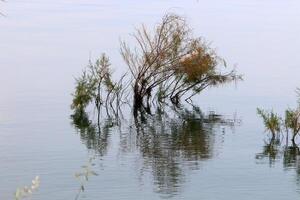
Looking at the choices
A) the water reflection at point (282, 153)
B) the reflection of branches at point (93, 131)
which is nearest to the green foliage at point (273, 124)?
the water reflection at point (282, 153)

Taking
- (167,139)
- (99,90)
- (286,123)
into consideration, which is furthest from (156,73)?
(286,123)

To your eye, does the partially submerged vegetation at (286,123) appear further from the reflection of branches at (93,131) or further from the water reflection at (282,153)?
the reflection of branches at (93,131)

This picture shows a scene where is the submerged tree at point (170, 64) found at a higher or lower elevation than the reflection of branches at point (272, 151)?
higher

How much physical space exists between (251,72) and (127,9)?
3263 centimetres

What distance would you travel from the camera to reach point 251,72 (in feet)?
152

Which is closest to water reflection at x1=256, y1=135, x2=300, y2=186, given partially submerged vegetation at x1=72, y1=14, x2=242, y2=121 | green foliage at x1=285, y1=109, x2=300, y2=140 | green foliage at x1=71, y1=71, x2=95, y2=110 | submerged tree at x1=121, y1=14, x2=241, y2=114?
green foliage at x1=285, y1=109, x2=300, y2=140

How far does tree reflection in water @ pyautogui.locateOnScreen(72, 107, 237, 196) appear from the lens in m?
24.4

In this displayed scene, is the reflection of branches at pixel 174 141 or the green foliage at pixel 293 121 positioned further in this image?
the green foliage at pixel 293 121

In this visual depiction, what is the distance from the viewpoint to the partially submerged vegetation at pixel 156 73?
126ft

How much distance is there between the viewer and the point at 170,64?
129 ft

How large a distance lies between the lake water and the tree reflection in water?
6 centimetres

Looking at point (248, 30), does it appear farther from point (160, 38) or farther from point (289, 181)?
point (289, 181)

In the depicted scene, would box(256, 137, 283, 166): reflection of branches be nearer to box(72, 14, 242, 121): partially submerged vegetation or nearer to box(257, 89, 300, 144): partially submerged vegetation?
box(257, 89, 300, 144): partially submerged vegetation

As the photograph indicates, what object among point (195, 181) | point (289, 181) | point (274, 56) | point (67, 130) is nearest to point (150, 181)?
point (195, 181)
